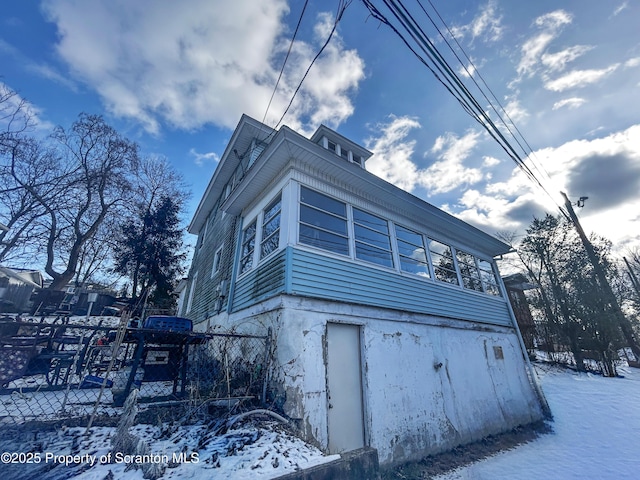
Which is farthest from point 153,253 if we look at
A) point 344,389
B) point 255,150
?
point 344,389

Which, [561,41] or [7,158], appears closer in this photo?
[561,41]

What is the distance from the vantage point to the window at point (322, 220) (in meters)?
5.94

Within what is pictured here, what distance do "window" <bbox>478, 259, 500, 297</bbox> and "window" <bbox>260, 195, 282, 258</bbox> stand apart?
27.3ft

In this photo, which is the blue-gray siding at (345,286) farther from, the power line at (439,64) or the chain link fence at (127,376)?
the power line at (439,64)

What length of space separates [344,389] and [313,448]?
1867 mm

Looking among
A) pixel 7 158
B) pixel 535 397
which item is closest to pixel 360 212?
pixel 535 397

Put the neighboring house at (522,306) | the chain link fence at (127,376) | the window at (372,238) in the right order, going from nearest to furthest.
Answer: the chain link fence at (127,376), the window at (372,238), the neighboring house at (522,306)

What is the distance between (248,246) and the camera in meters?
7.45

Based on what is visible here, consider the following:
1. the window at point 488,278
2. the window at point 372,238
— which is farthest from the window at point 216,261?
the window at point 488,278

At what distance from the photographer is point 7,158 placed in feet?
40.8

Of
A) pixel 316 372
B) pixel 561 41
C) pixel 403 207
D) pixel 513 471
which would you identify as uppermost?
pixel 561 41

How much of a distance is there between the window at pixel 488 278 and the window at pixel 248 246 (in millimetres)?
8615

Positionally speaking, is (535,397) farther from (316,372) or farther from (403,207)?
(316,372)

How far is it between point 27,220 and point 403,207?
61.7 feet
